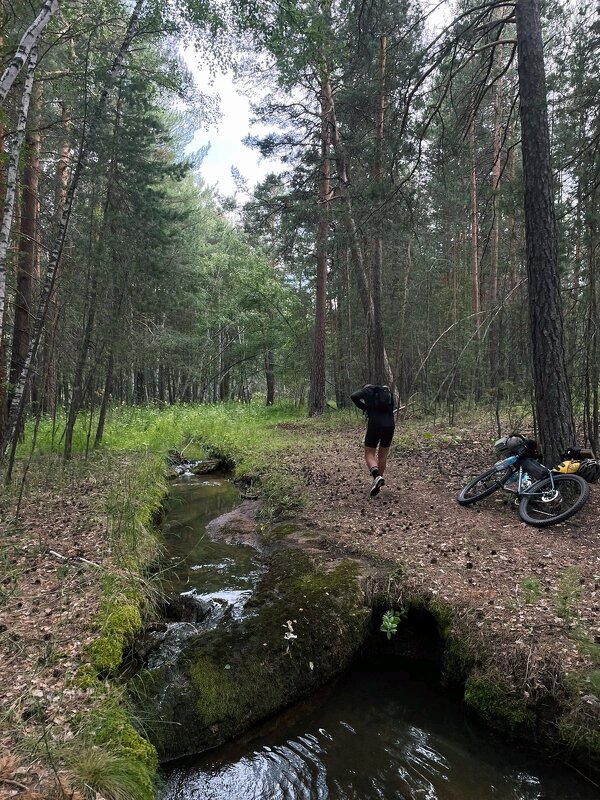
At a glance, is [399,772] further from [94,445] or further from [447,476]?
[94,445]

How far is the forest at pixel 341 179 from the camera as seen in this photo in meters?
6.35

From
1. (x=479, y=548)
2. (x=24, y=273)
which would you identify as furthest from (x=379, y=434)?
(x=24, y=273)

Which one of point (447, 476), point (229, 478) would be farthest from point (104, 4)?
point (447, 476)

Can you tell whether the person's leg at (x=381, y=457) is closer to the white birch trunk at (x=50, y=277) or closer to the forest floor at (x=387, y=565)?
the forest floor at (x=387, y=565)

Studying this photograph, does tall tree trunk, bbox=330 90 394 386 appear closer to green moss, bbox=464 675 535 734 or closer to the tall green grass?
the tall green grass

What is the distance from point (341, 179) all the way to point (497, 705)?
13.3m

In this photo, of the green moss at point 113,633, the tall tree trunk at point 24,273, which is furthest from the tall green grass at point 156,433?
the green moss at point 113,633

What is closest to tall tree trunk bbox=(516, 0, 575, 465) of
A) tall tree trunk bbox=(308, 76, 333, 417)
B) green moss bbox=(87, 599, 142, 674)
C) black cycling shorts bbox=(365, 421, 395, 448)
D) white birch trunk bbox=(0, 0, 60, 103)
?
black cycling shorts bbox=(365, 421, 395, 448)

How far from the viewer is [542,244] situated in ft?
20.2

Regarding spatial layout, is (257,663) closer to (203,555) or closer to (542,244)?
(203,555)

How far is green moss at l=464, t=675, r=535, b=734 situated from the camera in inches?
123

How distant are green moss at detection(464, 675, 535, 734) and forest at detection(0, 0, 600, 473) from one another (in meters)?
3.93

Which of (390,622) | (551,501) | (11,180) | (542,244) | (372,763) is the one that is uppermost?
(11,180)

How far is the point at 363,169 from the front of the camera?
12969 millimetres
